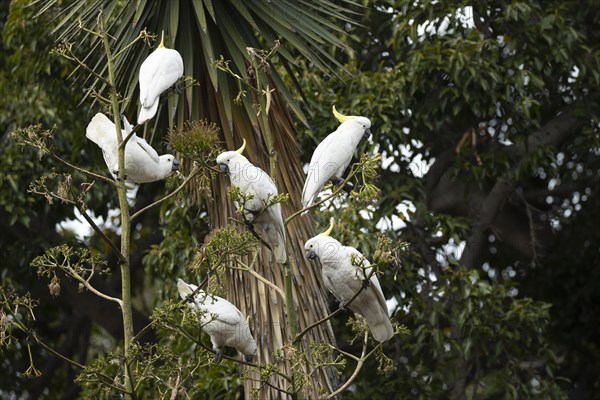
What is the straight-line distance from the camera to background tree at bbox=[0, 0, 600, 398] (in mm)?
6547

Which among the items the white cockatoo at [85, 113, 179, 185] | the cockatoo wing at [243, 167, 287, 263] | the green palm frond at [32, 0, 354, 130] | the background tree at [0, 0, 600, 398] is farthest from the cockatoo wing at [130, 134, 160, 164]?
the background tree at [0, 0, 600, 398]

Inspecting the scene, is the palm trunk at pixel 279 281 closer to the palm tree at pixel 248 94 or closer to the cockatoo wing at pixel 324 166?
the palm tree at pixel 248 94

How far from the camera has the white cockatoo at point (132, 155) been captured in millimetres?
4051

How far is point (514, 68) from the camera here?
6.82m

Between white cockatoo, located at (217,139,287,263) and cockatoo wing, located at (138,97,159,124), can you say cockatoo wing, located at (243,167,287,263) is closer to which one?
white cockatoo, located at (217,139,287,263)

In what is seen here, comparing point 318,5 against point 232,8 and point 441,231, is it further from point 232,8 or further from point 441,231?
point 441,231

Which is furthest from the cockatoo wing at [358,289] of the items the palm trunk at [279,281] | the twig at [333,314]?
the palm trunk at [279,281]

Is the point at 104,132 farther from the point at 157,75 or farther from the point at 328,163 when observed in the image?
the point at 328,163

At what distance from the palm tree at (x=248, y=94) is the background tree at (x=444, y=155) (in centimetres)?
90

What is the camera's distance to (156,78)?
161 inches

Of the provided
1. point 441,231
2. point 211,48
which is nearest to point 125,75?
point 211,48

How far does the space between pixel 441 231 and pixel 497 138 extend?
1085 millimetres

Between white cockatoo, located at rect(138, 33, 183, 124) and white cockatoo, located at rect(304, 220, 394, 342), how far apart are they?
0.80 m

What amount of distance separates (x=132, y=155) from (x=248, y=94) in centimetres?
129
